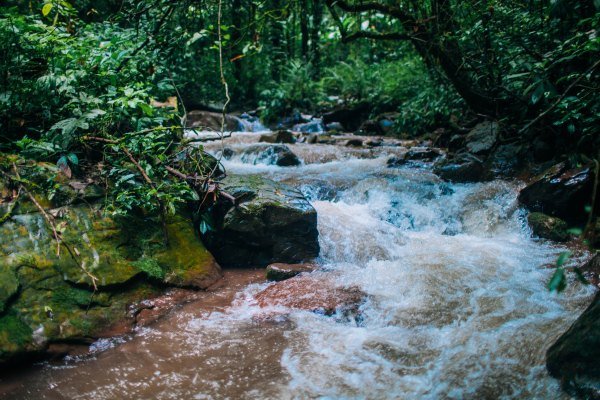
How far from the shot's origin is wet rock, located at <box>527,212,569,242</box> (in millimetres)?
4879

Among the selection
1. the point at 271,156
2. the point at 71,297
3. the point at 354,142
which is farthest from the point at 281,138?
the point at 71,297

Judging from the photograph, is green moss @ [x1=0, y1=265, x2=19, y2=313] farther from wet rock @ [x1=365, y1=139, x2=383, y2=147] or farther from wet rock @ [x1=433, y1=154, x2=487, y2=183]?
wet rock @ [x1=365, y1=139, x2=383, y2=147]

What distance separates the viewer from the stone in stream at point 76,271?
9.59 feet

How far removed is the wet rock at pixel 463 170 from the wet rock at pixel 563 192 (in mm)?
1251

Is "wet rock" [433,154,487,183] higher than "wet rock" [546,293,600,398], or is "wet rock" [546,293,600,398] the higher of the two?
"wet rock" [433,154,487,183]

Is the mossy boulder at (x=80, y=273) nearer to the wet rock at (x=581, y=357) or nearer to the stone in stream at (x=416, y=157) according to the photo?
the wet rock at (x=581, y=357)

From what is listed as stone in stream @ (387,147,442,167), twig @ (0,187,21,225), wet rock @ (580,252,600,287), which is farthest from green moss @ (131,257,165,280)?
stone in stream @ (387,147,442,167)

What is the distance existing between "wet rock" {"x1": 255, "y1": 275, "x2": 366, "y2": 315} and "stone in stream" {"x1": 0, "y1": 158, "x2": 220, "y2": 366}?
2.24ft

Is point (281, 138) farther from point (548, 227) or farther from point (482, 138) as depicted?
point (548, 227)

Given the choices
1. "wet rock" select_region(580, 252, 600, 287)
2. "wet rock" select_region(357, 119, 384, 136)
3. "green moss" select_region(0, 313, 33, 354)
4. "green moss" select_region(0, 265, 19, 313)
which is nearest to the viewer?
"green moss" select_region(0, 313, 33, 354)

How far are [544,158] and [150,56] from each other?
5743 millimetres

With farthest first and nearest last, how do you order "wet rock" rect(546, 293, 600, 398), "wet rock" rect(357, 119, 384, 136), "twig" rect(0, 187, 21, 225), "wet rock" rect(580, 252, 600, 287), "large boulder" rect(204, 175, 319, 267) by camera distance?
"wet rock" rect(357, 119, 384, 136), "large boulder" rect(204, 175, 319, 267), "wet rock" rect(580, 252, 600, 287), "twig" rect(0, 187, 21, 225), "wet rock" rect(546, 293, 600, 398)

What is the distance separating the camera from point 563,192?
5055 mm

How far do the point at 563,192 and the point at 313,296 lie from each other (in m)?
3.51
